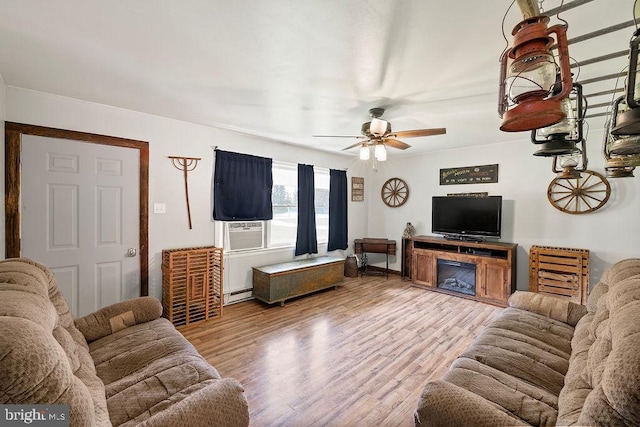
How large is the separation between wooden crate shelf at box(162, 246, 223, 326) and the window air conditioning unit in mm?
437

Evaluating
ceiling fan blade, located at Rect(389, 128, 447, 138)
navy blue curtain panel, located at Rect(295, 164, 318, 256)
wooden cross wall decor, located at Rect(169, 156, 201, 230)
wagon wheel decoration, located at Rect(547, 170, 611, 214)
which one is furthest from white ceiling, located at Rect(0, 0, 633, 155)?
wagon wheel decoration, located at Rect(547, 170, 611, 214)

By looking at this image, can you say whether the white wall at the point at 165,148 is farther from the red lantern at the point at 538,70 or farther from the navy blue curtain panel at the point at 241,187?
the red lantern at the point at 538,70

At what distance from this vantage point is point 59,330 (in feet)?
4.70

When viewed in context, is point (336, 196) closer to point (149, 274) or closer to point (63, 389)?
point (149, 274)

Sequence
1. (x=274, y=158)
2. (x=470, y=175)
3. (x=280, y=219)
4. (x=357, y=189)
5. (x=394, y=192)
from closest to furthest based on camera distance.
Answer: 1. (x=274, y=158)
2. (x=280, y=219)
3. (x=470, y=175)
4. (x=394, y=192)
5. (x=357, y=189)

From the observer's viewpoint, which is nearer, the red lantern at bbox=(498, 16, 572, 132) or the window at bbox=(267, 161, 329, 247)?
the red lantern at bbox=(498, 16, 572, 132)

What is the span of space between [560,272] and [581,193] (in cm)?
113

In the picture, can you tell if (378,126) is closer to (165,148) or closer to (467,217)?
(165,148)

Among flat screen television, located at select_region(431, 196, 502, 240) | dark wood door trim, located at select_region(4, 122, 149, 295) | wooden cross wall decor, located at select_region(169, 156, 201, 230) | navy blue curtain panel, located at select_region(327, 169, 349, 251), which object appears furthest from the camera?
navy blue curtain panel, located at select_region(327, 169, 349, 251)

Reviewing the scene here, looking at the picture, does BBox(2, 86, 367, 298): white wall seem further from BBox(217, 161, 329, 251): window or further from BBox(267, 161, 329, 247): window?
BBox(267, 161, 329, 247): window

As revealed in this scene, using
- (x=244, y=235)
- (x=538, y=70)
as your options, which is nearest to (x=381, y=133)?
(x=538, y=70)

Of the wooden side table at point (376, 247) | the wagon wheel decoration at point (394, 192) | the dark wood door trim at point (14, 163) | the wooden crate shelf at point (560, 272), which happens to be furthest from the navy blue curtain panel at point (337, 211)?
the dark wood door trim at point (14, 163)

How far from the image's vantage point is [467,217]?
177 inches

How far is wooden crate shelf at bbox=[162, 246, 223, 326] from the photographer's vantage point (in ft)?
10.5
